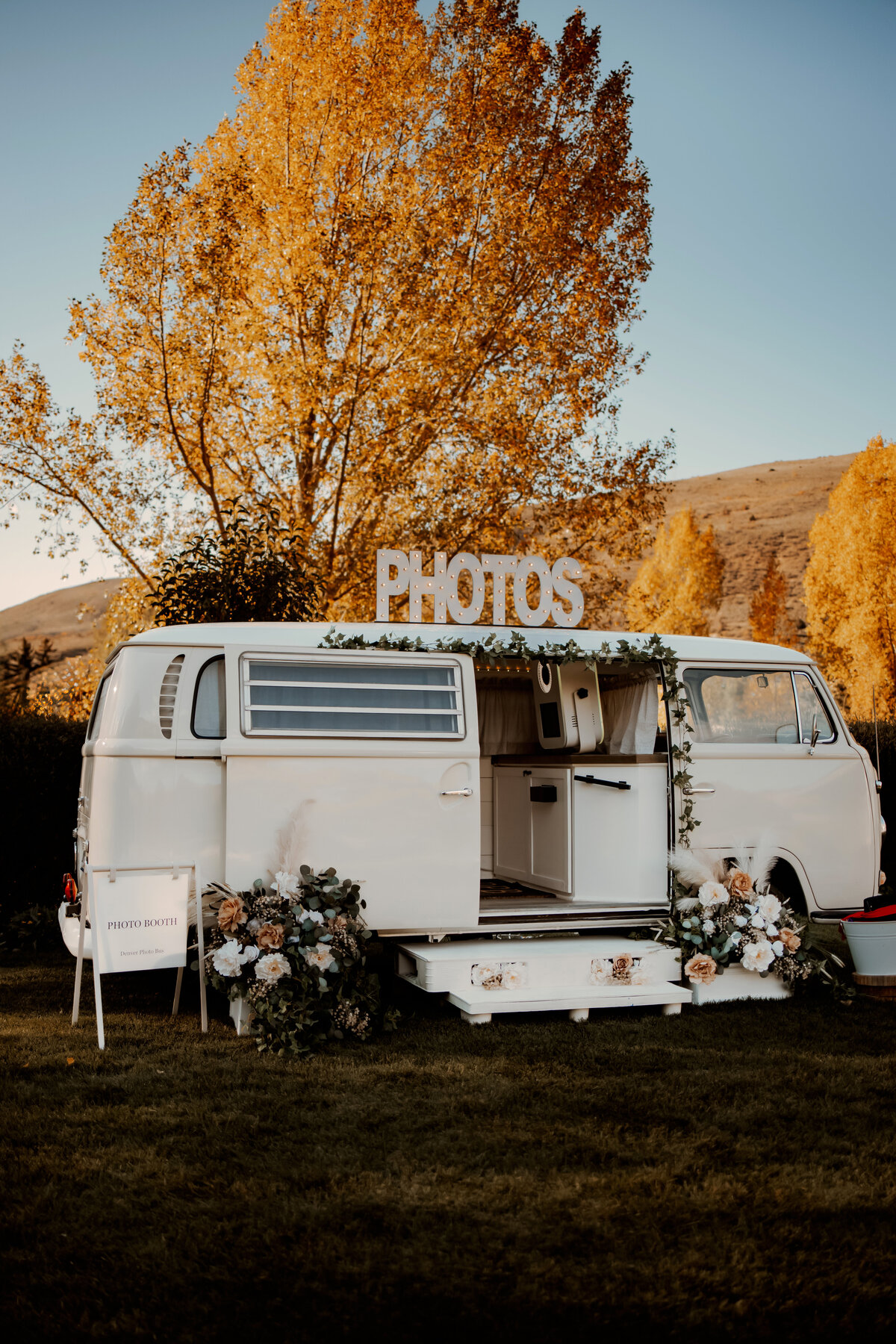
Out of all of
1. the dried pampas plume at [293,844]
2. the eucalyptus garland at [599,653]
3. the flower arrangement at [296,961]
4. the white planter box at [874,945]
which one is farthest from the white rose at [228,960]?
the white planter box at [874,945]

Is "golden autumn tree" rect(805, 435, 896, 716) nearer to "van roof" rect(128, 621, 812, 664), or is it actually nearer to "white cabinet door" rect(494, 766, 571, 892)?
"white cabinet door" rect(494, 766, 571, 892)

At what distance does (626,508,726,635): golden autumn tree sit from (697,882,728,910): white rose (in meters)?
30.0

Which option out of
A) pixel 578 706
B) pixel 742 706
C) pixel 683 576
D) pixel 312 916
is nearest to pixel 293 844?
pixel 312 916

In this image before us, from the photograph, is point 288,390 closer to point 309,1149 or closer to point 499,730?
point 499,730

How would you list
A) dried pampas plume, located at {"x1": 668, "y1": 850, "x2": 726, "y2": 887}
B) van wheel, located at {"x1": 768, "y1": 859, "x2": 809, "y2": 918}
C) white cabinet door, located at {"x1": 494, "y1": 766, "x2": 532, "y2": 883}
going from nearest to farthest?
1. dried pampas plume, located at {"x1": 668, "y1": 850, "x2": 726, "y2": 887}
2. van wheel, located at {"x1": 768, "y1": 859, "x2": 809, "y2": 918}
3. white cabinet door, located at {"x1": 494, "y1": 766, "x2": 532, "y2": 883}

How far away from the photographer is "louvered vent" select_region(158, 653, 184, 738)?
6.12m

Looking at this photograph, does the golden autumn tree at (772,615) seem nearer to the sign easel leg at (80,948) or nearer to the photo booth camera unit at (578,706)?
the photo booth camera unit at (578,706)

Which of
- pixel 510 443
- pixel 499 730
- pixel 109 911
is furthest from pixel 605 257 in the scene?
pixel 109 911

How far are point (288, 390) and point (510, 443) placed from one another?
3.25 meters

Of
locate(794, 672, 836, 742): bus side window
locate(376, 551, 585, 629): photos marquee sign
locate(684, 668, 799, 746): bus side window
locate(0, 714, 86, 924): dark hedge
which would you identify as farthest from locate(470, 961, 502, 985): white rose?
locate(0, 714, 86, 924): dark hedge

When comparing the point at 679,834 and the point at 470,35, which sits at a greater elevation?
the point at 470,35

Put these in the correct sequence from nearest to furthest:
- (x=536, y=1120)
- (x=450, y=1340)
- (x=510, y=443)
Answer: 1. (x=450, y=1340)
2. (x=536, y=1120)
3. (x=510, y=443)

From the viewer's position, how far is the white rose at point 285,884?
596cm

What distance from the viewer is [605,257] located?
15172 mm
